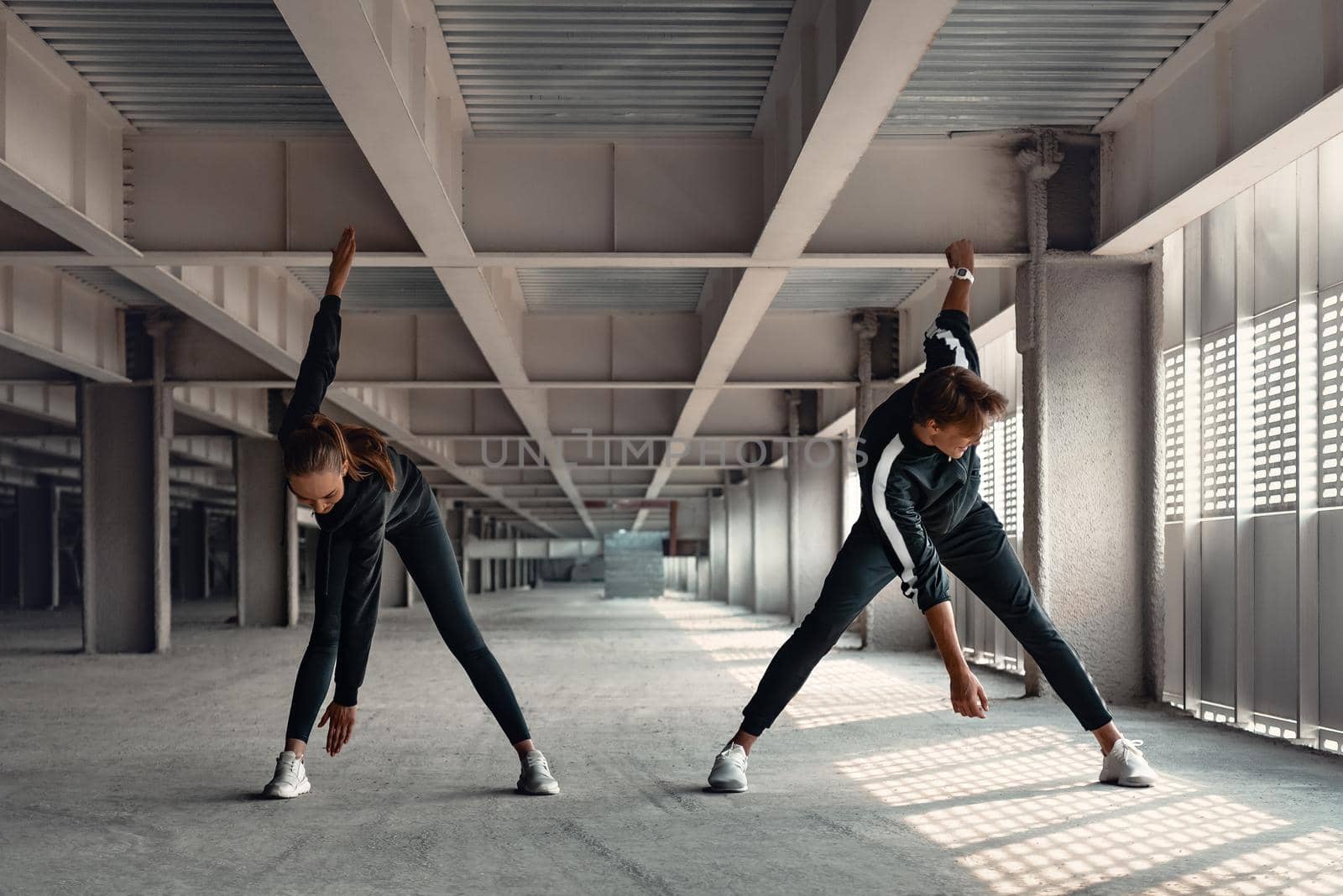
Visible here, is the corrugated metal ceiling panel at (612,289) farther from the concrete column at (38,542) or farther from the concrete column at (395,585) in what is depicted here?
the concrete column at (38,542)

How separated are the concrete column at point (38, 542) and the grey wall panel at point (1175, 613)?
3177 centimetres

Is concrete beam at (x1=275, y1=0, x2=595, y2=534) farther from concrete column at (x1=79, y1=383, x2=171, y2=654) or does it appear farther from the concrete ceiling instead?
concrete column at (x1=79, y1=383, x2=171, y2=654)

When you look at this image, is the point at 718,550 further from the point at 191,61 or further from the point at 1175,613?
the point at 191,61

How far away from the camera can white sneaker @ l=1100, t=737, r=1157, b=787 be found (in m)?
5.41

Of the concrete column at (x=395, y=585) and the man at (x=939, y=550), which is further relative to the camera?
the concrete column at (x=395, y=585)

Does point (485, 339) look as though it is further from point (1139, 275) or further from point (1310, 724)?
point (1310, 724)

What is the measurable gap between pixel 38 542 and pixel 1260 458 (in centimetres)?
3370

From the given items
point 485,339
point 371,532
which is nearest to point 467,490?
point 485,339

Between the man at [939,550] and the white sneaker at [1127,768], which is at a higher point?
the man at [939,550]

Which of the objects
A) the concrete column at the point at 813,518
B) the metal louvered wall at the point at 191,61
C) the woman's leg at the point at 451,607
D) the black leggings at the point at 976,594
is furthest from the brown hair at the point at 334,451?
the concrete column at the point at 813,518

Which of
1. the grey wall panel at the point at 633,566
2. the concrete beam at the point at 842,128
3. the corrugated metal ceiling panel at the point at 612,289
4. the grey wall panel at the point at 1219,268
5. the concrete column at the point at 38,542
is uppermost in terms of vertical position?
the corrugated metal ceiling panel at the point at 612,289

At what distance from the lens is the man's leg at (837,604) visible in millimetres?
5180

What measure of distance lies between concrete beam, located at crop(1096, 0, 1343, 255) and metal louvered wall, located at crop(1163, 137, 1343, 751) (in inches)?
14.7

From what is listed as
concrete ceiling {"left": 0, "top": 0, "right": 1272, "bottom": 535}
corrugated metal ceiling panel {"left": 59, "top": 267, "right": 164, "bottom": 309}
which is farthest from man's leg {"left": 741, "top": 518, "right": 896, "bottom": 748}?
corrugated metal ceiling panel {"left": 59, "top": 267, "right": 164, "bottom": 309}
